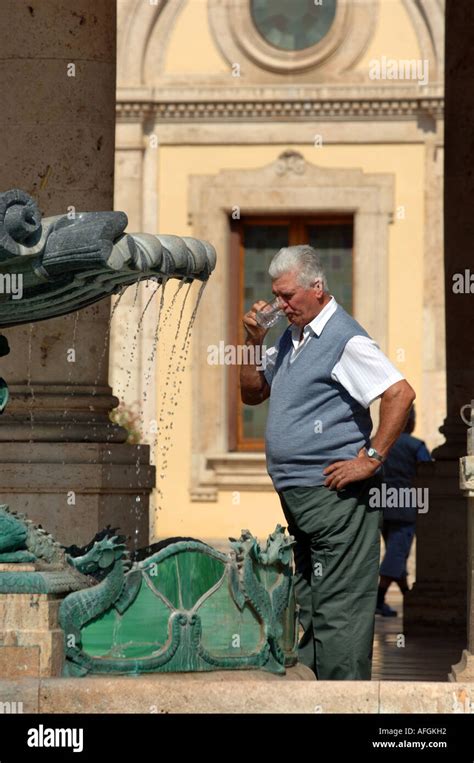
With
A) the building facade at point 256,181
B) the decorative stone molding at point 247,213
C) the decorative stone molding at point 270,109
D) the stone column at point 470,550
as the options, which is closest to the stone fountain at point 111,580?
the stone column at point 470,550

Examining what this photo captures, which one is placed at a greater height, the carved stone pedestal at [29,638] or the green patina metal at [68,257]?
the green patina metal at [68,257]

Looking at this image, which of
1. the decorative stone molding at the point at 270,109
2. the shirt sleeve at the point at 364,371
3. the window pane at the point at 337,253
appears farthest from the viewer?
the window pane at the point at 337,253

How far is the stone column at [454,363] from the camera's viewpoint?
15.0 metres

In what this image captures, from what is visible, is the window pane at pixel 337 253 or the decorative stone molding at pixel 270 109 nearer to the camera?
the decorative stone molding at pixel 270 109

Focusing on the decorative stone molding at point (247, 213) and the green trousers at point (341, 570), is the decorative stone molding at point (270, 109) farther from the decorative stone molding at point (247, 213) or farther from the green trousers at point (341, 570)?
the green trousers at point (341, 570)

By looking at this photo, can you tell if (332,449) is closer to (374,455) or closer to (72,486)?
(374,455)

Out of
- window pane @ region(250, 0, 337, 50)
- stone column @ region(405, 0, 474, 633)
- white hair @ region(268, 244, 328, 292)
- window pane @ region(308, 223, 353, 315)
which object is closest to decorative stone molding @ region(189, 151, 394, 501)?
window pane @ region(308, 223, 353, 315)

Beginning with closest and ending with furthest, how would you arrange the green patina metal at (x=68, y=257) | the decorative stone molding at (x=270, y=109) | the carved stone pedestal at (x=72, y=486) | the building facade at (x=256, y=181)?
the green patina metal at (x=68, y=257) < the carved stone pedestal at (x=72, y=486) < the building facade at (x=256, y=181) < the decorative stone molding at (x=270, y=109)

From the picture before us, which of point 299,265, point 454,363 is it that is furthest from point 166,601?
point 454,363

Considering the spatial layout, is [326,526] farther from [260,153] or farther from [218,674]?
[260,153]

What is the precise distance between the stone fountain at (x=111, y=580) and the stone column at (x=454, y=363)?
22.7ft

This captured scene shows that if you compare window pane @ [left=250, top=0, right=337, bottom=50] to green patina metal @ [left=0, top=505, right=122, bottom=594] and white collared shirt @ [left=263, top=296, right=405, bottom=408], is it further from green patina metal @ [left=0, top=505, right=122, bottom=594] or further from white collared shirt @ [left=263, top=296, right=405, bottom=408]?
green patina metal @ [left=0, top=505, right=122, bottom=594]

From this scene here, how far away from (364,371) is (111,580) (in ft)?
4.10

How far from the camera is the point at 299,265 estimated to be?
8.12 m
